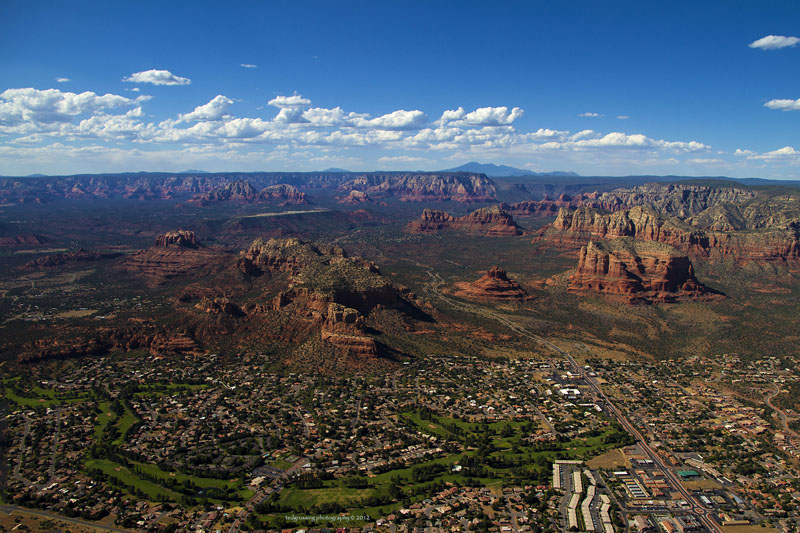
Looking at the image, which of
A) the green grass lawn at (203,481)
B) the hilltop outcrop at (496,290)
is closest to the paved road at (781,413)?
the hilltop outcrop at (496,290)

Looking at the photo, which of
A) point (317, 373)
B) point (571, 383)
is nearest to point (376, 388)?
point (317, 373)

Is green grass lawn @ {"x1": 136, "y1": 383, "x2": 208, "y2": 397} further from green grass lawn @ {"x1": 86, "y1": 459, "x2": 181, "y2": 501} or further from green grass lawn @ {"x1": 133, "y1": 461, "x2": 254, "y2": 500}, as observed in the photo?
green grass lawn @ {"x1": 133, "y1": 461, "x2": 254, "y2": 500}

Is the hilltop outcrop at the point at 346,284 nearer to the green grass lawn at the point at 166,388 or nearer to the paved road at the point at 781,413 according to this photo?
the green grass lawn at the point at 166,388

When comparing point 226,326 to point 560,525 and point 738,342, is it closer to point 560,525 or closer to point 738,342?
point 560,525

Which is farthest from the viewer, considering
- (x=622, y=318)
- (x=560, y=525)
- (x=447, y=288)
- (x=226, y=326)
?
(x=447, y=288)

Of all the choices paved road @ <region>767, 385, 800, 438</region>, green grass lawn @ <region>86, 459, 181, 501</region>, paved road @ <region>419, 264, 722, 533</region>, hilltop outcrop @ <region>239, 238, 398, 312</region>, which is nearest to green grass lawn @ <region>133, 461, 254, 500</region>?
green grass lawn @ <region>86, 459, 181, 501</region>
